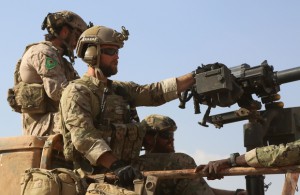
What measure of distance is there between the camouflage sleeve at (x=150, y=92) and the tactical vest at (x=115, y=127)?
52 centimetres

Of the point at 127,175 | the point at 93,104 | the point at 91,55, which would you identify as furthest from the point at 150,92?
the point at 127,175

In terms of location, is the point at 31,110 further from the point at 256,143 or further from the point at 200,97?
the point at 256,143

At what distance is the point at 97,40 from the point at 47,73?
4.50 ft

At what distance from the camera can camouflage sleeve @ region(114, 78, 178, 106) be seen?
7.52 m

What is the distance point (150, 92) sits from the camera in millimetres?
7613

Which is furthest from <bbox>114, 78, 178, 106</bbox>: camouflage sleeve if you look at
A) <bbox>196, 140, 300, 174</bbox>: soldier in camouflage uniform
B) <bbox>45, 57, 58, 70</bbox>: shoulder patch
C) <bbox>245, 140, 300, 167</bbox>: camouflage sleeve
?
<bbox>245, 140, 300, 167</bbox>: camouflage sleeve

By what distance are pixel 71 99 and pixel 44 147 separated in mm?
575

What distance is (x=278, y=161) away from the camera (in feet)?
17.7

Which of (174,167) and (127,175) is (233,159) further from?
(174,167)

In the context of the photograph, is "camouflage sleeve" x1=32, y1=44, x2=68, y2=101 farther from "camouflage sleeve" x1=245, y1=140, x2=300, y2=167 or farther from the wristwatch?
"camouflage sleeve" x1=245, y1=140, x2=300, y2=167

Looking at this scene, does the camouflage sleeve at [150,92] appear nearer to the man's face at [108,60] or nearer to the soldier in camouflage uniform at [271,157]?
the man's face at [108,60]

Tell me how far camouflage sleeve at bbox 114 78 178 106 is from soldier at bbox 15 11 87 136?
3.40 feet

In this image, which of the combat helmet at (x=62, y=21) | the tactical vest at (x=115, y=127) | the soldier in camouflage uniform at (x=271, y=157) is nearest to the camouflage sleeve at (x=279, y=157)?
the soldier in camouflage uniform at (x=271, y=157)

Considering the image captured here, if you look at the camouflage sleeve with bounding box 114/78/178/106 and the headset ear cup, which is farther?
the camouflage sleeve with bounding box 114/78/178/106
